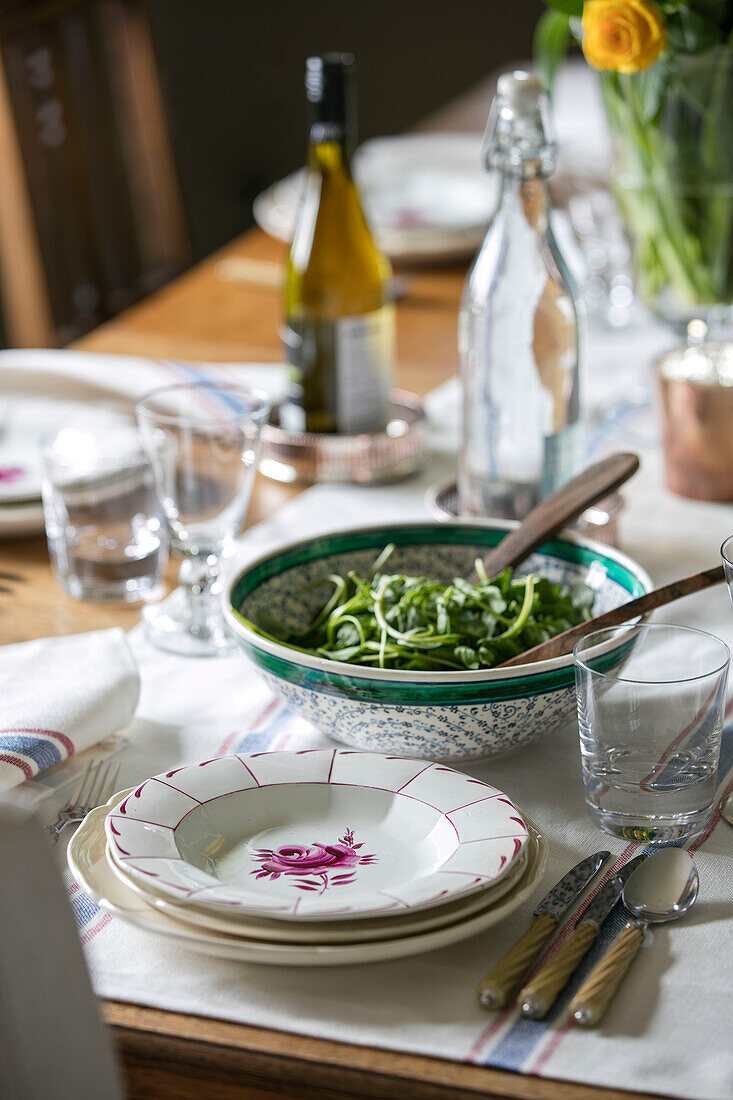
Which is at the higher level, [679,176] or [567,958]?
[679,176]

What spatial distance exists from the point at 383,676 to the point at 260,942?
17cm

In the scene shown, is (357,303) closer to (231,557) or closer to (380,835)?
(231,557)

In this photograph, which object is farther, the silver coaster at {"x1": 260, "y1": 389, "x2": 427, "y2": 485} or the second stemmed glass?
the silver coaster at {"x1": 260, "y1": 389, "x2": 427, "y2": 485}

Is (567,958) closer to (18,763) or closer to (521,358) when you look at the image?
(18,763)

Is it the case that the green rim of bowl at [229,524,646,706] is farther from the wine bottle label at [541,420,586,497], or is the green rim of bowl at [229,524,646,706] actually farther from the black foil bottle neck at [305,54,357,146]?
the black foil bottle neck at [305,54,357,146]

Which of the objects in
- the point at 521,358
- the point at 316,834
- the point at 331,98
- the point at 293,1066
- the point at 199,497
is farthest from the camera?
the point at 331,98

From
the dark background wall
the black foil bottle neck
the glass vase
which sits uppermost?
the black foil bottle neck

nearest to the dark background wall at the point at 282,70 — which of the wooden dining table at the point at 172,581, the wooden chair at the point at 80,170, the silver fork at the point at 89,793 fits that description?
the wooden chair at the point at 80,170

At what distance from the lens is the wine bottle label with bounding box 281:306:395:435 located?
1.14 metres

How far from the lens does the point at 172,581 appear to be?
3.33ft

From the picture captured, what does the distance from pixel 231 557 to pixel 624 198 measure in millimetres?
616

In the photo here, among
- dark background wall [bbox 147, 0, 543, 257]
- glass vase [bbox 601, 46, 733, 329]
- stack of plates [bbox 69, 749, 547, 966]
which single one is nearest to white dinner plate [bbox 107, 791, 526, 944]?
stack of plates [bbox 69, 749, 547, 966]

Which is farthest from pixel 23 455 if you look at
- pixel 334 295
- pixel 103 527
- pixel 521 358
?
pixel 521 358

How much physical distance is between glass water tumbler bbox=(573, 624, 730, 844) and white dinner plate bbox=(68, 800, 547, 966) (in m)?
0.07
